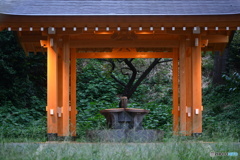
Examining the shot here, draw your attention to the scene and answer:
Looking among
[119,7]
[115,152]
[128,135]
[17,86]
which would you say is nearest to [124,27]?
[119,7]

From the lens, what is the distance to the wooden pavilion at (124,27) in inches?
389

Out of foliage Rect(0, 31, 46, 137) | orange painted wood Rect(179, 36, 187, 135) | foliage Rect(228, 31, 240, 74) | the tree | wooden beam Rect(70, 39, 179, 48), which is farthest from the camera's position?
foliage Rect(228, 31, 240, 74)

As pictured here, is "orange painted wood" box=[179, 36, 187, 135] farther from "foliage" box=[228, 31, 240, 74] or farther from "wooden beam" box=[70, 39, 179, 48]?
"foliage" box=[228, 31, 240, 74]

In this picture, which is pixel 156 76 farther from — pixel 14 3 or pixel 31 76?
pixel 14 3

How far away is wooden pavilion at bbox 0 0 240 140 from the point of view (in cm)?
988

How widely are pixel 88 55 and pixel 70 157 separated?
6.83m

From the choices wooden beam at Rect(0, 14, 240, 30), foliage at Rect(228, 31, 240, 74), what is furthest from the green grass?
foliage at Rect(228, 31, 240, 74)

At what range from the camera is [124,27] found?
10062 millimetres

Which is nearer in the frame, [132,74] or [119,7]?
[119,7]

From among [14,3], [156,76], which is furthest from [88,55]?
[156,76]

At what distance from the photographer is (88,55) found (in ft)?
42.6

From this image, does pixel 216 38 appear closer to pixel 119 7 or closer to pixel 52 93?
pixel 119 7

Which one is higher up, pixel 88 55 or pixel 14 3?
pixel 14 3

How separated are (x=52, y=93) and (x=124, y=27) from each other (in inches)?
99.6
